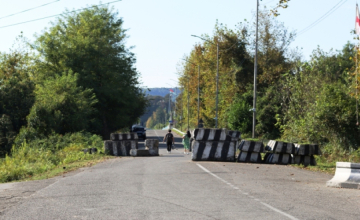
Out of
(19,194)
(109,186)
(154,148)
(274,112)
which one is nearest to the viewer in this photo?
(19,194)

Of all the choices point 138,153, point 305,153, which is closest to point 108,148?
point 138,153

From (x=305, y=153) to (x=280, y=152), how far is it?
111cm

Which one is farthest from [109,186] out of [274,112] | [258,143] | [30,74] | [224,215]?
[30,74]

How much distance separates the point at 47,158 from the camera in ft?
94.3

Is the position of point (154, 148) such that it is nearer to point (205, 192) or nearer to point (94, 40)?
point (205, 192)

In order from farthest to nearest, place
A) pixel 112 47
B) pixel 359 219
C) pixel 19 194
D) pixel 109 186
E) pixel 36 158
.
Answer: pixel 112 47, pixel 36 158, pixel 109 186, pixel 19 194, pixel 359 219

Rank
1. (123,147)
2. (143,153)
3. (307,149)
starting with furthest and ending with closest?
(143,153) < (123,147) < (307,149)

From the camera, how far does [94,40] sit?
57.8 meters

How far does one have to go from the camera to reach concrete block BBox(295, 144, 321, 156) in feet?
75.5

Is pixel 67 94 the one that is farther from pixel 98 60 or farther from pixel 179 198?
pixel 179 198

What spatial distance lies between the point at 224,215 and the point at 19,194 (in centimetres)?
568

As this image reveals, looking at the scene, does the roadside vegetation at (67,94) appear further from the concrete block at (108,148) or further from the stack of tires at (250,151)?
the stack of tires at (250,151)

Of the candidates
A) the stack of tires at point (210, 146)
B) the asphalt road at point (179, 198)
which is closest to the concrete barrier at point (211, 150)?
the stack of tires at point (210, 146)

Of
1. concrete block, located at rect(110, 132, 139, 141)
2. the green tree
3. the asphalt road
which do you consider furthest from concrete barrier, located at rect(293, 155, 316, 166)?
the green tree
